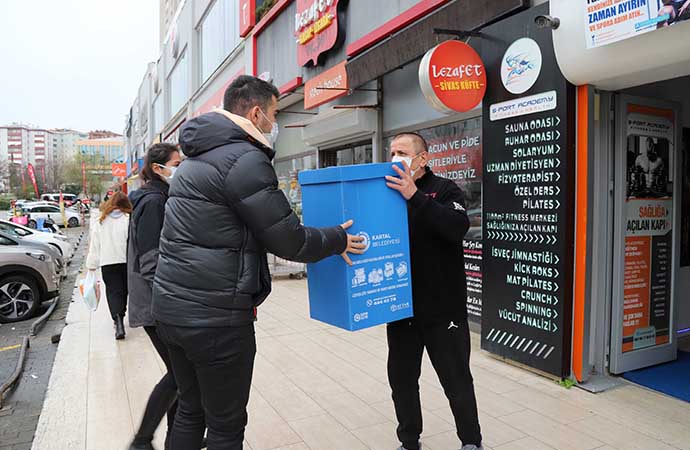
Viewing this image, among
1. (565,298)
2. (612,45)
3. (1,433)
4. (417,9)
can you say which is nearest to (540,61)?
(612,45)

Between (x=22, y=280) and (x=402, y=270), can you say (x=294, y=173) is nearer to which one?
(x=22, y=280)

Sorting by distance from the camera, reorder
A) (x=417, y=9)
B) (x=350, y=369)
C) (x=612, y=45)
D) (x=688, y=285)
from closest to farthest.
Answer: (x=612, y=45) → (x=350, y=369) → (x=688, y=285) → (x=417, y=9)

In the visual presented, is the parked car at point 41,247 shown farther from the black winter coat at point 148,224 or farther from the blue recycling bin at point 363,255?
the blue recycling bin at point 363,255

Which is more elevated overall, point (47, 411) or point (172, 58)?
point (172, 58)

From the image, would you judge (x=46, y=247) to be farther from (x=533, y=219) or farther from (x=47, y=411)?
(x=533, y=219)

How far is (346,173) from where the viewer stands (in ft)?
7.44

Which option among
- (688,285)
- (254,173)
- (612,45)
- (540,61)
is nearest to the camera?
(254,173)

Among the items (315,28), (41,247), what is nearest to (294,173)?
(315,28)

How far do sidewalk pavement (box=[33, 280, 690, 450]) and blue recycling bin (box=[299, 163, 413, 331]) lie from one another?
50.9 inches

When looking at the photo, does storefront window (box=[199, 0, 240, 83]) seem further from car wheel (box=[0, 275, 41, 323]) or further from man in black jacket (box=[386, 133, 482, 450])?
man in black jacket (box=[386, 133, 482, 450])

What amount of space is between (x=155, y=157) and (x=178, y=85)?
86.7ft

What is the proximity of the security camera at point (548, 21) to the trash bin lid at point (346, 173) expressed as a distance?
2300mm

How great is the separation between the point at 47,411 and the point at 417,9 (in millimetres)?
5733

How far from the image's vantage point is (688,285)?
5.69m
